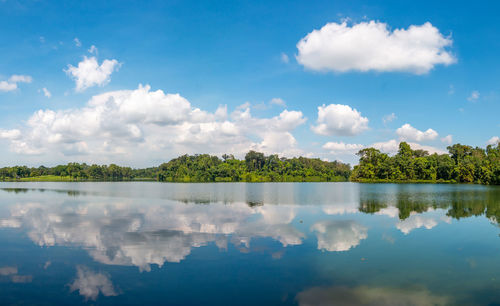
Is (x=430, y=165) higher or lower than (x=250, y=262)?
higher

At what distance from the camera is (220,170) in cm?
15975

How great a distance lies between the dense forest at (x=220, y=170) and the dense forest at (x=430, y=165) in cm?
3944

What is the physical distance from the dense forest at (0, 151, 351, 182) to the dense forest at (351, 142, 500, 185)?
39.4 m

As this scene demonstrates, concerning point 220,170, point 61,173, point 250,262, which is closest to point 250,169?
point 220,170

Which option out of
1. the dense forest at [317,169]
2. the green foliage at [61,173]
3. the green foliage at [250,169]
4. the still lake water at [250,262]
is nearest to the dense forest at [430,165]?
the dense forest at [317,169]

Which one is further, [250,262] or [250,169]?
[250,169]

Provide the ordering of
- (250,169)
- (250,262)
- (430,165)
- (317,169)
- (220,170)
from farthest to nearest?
1. (317,169)
2. (250,169)
3. (220,170)
4. (430,165)
5. (250,262)

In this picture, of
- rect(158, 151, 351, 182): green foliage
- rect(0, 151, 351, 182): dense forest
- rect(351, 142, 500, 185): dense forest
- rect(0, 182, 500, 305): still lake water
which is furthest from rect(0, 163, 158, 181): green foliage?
rect(0, 182, 500, 305): still lake water

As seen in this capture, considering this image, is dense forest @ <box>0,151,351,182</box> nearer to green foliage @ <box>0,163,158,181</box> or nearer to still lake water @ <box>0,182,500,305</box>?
green foliage @ <box>0,163,158,181</box>

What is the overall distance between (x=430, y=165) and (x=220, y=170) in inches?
3646

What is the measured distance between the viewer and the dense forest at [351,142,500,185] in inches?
3964

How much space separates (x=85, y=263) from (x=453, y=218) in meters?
25.9

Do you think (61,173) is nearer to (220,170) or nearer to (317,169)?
(220,170)

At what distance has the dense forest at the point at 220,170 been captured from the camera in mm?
163000
